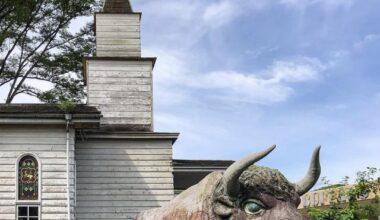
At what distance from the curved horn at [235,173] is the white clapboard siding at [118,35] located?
20847 mm

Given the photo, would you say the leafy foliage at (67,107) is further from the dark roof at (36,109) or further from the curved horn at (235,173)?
the curved horn at (235,173)

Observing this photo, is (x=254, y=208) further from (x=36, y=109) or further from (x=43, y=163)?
(x=36, y=109)

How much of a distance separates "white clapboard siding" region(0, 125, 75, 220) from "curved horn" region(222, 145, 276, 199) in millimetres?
15039

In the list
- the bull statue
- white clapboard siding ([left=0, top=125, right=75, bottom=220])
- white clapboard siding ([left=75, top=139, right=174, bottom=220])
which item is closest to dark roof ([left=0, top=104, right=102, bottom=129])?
white clapboard siding ([left=0, top=125, right=75, bottom=220])

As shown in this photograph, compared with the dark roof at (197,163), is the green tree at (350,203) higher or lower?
lower

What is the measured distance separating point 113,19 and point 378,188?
12.6 m

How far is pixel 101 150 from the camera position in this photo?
22.1 metres

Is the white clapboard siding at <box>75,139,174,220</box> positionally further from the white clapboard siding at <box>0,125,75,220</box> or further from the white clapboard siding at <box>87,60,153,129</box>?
the white clapboard siding at <box>0,125,75,220</box>

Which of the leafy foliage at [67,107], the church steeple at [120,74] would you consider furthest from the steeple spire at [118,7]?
the leafy foliage at [67,107]

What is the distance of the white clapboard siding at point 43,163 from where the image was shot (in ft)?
62.8

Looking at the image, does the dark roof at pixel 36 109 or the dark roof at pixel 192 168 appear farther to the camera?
the dark roof at pixel 192 168

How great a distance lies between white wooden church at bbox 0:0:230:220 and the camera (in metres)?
19.4

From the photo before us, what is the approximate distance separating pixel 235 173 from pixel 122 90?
19987mm

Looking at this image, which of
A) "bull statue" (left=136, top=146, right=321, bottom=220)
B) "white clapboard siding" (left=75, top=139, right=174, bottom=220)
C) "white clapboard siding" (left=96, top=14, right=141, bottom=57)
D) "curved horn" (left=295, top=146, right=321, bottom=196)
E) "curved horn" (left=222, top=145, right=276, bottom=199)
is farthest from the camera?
"white clapboard siding" (left=96, top=14, right=141, bottom=57)
